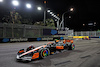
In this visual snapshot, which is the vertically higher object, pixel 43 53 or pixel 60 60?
pixel 43 53

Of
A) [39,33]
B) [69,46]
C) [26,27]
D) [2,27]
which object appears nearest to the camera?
[69,46]

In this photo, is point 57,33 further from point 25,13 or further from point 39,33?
point 25,13

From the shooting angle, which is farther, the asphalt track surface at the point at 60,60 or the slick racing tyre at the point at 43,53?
the slick racing tyre at the point at 43,53

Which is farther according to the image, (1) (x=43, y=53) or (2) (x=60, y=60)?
(1) (x=43, y=53)

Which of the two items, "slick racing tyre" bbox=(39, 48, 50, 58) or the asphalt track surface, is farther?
"slick racing tyre" bbox=(39, 48, 50, 58)

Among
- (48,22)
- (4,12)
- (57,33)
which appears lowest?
(57,33)

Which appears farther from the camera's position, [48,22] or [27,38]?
[48,22]

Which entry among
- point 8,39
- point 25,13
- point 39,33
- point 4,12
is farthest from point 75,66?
point 25,13

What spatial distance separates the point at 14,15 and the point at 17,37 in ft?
23.2

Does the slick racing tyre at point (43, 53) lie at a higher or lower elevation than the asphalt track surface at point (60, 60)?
higher

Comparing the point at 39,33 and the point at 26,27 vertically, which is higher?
the point at 26,27

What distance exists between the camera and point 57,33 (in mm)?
21250

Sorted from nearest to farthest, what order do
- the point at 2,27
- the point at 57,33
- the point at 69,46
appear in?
the point at 69,46
the point at 2,27
the point at 57,33

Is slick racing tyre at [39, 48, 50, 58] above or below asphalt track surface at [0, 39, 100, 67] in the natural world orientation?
above
